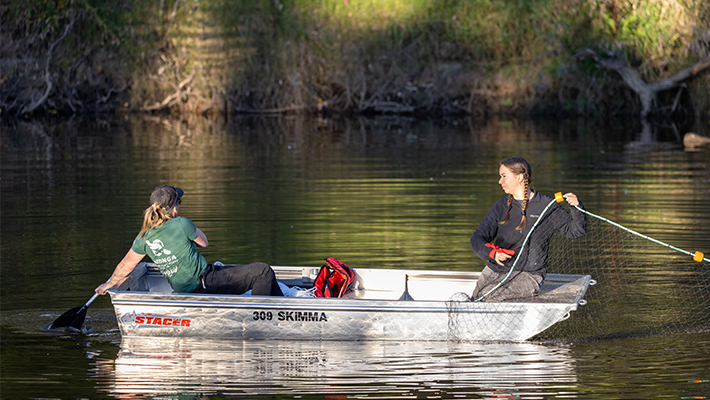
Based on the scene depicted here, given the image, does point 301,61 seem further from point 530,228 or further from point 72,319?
point 530,228

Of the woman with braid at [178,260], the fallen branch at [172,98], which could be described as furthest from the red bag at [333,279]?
the fallen branch at [172,98]

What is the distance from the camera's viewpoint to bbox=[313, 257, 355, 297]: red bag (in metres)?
9.05

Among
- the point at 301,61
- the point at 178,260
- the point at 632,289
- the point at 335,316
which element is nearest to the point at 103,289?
the point at 178,260

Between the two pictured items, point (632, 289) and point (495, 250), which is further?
point (632, 289)

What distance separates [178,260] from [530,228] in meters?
3.12

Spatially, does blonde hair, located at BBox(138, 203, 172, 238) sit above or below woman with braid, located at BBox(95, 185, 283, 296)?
above

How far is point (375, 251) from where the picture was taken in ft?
38.8

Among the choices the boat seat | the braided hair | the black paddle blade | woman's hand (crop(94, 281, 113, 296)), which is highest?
the braided hair

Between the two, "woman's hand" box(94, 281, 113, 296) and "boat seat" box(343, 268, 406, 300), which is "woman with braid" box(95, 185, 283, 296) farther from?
"boat seat" box(343, 268, 406, 300)

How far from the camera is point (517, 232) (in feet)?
26.7

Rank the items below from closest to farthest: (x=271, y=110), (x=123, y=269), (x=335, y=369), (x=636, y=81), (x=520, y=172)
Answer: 1. (x=335, y=369)
2. (x=520, y=172)
3. (x=123, y=269)
4. (x=636, y=81)
5. (x=271, y=110)

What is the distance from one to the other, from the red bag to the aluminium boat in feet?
2.59

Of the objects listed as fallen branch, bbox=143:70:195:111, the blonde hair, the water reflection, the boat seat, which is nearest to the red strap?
the water reflection

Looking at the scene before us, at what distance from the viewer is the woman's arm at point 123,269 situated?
8250 millimetres
